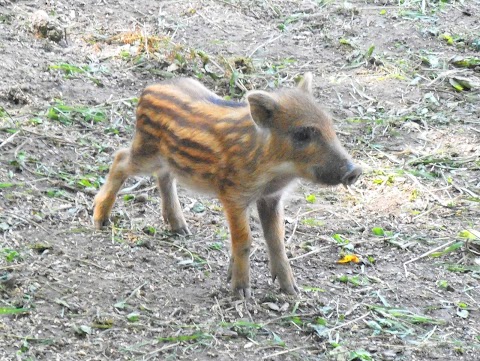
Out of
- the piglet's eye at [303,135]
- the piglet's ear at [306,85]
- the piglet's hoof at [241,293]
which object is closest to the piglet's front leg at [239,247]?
the piglet's hoof at [241,293]

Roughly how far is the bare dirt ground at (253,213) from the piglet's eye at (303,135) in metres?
0.99

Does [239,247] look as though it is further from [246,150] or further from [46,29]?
[46,29]

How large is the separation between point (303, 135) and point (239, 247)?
0.77 m

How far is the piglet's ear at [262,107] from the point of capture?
5203 mm

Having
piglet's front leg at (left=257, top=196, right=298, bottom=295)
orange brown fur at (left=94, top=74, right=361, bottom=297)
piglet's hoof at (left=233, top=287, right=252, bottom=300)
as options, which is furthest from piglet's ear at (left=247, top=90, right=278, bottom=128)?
piglet's hoof at (left=233, top=287, right=252, bottom=300)

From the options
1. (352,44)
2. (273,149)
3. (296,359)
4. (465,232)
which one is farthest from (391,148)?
(296,359)

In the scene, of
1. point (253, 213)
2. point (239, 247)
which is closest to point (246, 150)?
point (239, 247)

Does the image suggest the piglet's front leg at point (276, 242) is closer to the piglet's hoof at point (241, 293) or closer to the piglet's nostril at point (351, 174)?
the piglet's hoof at point (241, 293)

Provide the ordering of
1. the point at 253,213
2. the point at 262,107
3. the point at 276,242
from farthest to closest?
1. the point at 253,213
2. the point at 276,242
3. the point at 262,107

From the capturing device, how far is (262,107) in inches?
207

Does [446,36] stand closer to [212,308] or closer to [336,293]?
[336,293]

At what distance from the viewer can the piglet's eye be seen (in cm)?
530

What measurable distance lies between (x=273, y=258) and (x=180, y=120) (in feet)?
3.45

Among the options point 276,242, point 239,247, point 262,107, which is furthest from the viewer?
point 276,242
